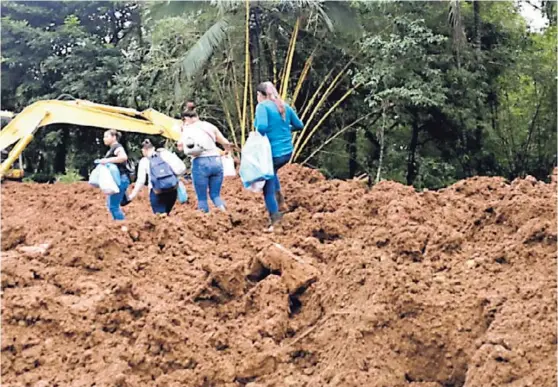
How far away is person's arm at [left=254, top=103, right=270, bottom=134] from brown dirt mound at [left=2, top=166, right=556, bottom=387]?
4.63 ft

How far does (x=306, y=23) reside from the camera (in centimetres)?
1855

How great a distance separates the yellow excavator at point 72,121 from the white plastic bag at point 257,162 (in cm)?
527

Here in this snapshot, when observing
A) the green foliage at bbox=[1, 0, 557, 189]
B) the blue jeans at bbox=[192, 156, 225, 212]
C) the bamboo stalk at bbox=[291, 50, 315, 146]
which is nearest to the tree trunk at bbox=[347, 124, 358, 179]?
the green foliage at bbox=[1, 0, 557, 189]

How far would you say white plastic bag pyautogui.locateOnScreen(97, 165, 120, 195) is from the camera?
28.3 feet

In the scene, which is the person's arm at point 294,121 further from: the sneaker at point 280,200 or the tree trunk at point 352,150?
the tree trunk at point 352,150

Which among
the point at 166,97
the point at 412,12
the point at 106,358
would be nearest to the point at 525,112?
the point at 412,12

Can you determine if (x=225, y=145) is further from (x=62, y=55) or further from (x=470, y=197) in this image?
(x=62, y=55)

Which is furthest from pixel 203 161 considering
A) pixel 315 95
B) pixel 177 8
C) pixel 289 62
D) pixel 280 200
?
pixel 315 95

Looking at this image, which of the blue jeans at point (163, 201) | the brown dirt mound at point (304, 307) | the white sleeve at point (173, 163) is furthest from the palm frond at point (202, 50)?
the brown dirt mound at point (304, 307)

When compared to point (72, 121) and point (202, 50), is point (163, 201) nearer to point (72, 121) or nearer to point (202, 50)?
point (72, 121)

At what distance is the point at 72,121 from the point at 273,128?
18.4 ft

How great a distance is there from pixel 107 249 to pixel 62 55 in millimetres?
20069

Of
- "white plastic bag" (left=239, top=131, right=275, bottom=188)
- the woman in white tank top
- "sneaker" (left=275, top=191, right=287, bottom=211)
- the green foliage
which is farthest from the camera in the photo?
the green foliage

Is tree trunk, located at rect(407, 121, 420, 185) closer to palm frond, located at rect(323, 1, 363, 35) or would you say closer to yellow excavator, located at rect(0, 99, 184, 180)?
palm frond, located at rect(323, 1, 363, 35)
